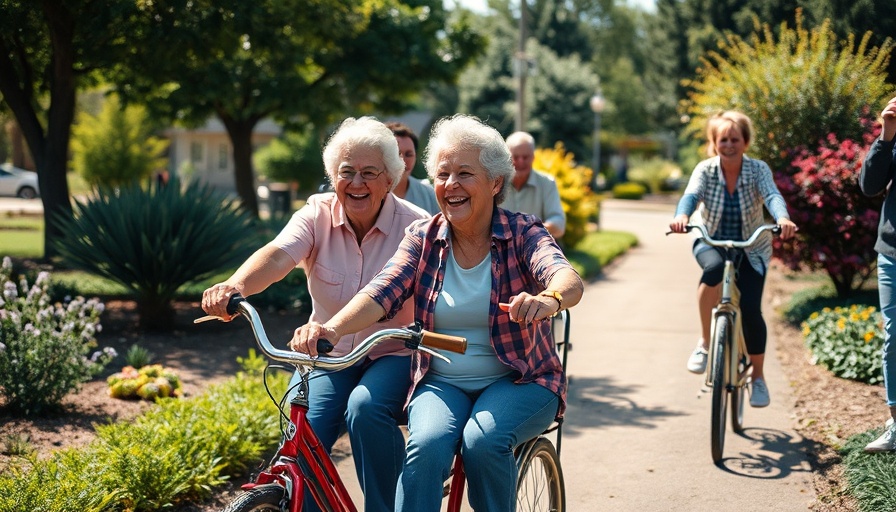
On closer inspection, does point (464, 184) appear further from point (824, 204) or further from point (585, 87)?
point (585, 87)

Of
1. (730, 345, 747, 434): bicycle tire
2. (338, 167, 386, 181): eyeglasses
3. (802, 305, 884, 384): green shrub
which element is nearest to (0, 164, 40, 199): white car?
(802, 305, 884, 384): green shrub

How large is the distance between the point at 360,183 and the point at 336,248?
30 centimetres

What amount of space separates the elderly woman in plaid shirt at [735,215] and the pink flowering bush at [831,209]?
3826 mm

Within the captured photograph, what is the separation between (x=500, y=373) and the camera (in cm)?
356

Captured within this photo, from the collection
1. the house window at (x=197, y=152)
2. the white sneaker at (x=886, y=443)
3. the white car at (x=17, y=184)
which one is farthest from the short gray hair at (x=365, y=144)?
the house window at (x=197, y=152)

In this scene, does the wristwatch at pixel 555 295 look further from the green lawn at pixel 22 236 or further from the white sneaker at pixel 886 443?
the green lawn at pixel 22 236

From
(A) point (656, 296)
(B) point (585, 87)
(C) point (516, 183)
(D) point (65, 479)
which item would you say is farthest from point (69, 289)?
(B) point (585, 87)

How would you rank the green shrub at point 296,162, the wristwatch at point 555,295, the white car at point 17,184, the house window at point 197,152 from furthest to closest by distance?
1. the house window at point 197,152
2. the white car at point 17,184
3. the green shrub at point 296,162
4. the wristwatch at point 555,295

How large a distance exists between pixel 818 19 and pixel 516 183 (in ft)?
13.6

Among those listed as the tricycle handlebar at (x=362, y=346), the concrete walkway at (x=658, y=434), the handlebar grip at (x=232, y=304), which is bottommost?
the concrete walkway at (x=658, y=434)

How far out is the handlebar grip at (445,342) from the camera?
3041mm

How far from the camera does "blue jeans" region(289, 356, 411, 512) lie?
11.6 feet

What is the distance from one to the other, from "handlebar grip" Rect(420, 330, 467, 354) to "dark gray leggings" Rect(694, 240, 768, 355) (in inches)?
130

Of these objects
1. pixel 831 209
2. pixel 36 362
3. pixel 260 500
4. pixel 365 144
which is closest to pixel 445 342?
pixel 260 500
